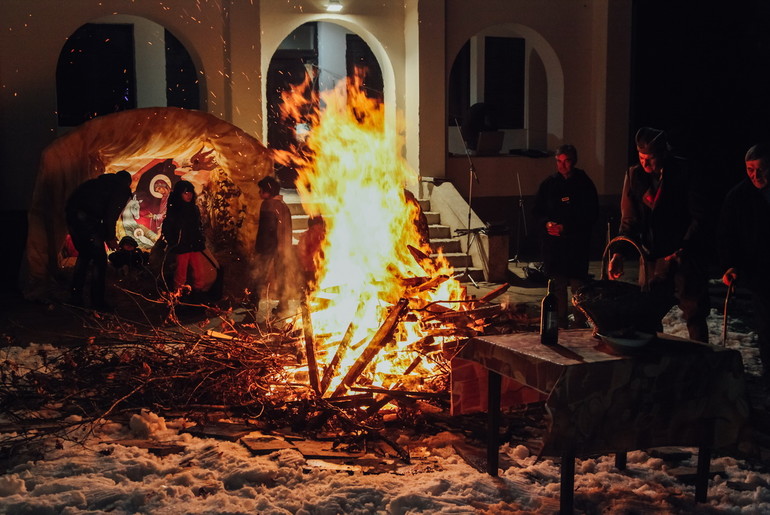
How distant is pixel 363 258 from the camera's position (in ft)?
31.4

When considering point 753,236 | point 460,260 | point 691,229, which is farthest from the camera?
point 460,260

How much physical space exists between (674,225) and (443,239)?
7.84m

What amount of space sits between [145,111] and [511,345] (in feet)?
30.5

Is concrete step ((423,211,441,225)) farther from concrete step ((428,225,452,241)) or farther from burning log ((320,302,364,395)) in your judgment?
burning log ((320,302,364,395))

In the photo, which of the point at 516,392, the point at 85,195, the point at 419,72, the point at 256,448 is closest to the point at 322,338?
the point at 256,448

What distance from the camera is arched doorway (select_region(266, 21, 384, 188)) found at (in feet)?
75.4

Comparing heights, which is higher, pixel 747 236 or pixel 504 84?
pixel 504 84

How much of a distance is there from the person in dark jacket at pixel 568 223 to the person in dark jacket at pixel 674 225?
1.42 meters

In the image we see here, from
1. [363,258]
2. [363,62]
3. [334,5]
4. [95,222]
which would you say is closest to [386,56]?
[334,5]

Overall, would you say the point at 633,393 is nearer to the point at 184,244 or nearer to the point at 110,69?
the point at 184,244

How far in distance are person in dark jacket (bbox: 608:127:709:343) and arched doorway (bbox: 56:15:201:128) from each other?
1466 cm

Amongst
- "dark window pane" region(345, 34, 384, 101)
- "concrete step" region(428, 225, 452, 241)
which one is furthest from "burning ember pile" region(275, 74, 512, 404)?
"dark window pane" region(345, 34, 384, 101)

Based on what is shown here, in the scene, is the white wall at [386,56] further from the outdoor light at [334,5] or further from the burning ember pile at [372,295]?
the burning ember pile at [372,295]

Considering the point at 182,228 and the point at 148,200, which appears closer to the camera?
the point at 182,228
